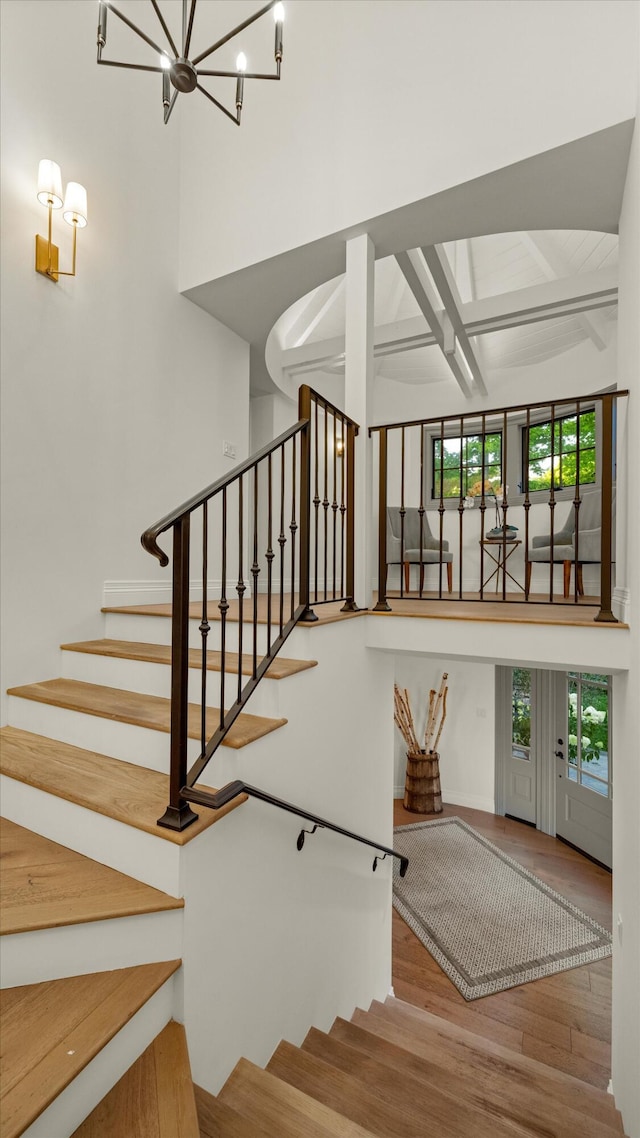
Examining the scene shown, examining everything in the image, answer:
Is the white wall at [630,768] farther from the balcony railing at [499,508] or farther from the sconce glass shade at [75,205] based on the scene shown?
the sconce glass shade at [75,205]

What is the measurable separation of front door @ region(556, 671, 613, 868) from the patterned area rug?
30.9 inches

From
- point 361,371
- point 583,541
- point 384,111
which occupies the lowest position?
point 583,541

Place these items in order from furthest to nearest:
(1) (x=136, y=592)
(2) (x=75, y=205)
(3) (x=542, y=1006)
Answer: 1. (3) (x=542, y=1006)
2. (1) (x=136, y=592)
3. (2) (x=75, y=205)

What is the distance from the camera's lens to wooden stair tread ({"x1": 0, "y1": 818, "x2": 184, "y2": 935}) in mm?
1325

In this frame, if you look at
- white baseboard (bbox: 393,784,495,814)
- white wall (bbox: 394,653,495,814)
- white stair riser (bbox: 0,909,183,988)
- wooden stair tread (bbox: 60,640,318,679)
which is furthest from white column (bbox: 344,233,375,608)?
white baseboard (bbox: 393,784,495,814)

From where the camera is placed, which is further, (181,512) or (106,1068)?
(181,512)

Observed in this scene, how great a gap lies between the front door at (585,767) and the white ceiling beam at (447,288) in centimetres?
345

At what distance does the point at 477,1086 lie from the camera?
2250 millimetres

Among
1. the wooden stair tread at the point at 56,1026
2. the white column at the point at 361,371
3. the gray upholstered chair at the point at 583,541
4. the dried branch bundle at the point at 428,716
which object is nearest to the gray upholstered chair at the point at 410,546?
the gray upholstered chair at the point at 583,541

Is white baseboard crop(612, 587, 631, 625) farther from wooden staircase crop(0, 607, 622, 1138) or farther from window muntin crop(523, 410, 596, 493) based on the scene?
window muntin crop(523, 410, 596, 493)

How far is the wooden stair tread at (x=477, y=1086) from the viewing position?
2008mm

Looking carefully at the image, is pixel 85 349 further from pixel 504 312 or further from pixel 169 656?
pixel 504 312

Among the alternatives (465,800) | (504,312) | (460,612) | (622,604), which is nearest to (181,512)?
(460,612)

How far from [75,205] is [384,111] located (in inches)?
69.9
